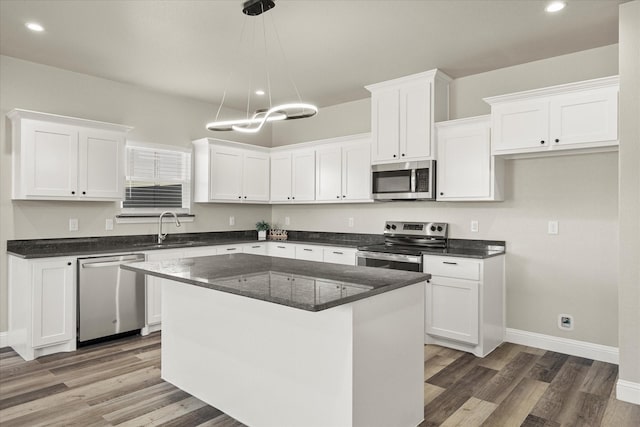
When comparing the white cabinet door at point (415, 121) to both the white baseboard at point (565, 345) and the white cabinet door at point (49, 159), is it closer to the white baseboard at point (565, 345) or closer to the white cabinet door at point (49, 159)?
the white baseboard at point (565, 345)

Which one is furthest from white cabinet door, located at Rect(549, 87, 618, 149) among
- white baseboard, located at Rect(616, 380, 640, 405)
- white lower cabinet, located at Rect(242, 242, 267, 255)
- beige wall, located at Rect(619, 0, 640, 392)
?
white lower cabinet, located at Rect(242, 242, 267, 255)

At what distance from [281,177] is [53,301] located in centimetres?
305

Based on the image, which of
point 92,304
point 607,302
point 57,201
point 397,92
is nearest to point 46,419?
point 92,304

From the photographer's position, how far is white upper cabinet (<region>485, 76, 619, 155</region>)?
10.2 ft

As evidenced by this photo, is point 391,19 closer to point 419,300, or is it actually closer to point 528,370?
point 419,300

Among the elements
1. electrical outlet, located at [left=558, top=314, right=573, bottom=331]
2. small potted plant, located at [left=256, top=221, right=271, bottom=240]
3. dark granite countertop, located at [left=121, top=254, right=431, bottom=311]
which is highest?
small potted plant, located at [left=256, top=221, right=271, bottom=240]

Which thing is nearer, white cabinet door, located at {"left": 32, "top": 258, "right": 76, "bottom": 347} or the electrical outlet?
white cabinet door, located at {"left": 32, "top": 258, "right": 76, "bottom": 347}

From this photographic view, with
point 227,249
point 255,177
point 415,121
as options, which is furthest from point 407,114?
point 227,249

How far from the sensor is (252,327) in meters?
2.34

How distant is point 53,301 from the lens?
11.8 feet

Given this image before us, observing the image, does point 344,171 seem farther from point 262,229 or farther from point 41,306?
point 41,306

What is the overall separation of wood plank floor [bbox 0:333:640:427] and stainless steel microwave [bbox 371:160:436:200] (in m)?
1.58

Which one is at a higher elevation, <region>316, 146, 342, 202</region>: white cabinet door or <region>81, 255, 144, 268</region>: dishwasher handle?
<region>316, 146, 342, 202</region>: white cabinet door

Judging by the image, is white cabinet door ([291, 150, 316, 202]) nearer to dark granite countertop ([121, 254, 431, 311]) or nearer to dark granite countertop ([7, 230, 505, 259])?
dark granite countertop ([7, 230, 505, 259])
